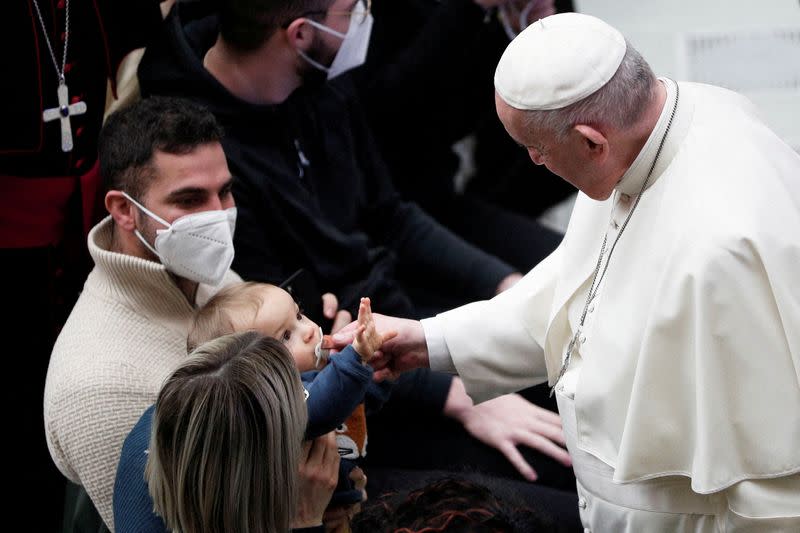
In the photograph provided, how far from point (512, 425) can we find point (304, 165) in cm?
88

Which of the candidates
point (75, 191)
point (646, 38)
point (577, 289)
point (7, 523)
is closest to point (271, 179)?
point (75, 191)

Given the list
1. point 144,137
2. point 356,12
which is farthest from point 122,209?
point 356,12

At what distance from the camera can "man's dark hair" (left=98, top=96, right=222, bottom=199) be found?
8.02 ft

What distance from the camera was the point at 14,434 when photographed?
2975 mm

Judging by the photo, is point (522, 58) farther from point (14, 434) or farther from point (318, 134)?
point (14, 434)

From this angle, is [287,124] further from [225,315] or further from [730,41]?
[730,41]

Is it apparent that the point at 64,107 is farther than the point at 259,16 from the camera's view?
No

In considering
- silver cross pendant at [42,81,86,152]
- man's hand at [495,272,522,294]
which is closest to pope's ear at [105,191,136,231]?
silver cross pendant at [42,81,86,152]

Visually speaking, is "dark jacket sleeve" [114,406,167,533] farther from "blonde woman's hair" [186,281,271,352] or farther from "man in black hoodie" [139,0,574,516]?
"man in black hoodie" [139,0,574,516]

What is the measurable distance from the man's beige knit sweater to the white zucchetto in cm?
88

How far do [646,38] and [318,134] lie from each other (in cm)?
196

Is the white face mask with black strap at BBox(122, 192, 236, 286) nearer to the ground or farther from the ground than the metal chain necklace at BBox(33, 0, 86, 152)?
nearer to the ground

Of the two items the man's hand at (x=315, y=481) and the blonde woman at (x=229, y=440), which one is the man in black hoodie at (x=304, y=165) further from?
the blonde woman at (x=229, y=440)

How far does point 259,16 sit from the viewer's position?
2.89 metres
